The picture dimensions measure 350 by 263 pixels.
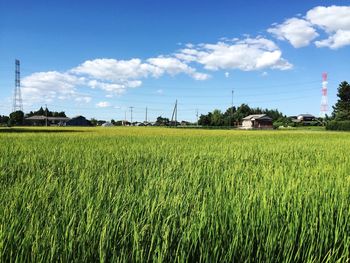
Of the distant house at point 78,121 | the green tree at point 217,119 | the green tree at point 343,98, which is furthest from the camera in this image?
the distant house at point 78,121

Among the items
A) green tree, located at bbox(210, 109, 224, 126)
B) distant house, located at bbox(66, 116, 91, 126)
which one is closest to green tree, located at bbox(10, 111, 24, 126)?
distant house, located at bbox(66, 116, 91, 126)

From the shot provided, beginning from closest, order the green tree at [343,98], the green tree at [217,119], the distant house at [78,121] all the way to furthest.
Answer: the green tree at [343,98] < the green tree at [217,119] < the distant house at [78,121]

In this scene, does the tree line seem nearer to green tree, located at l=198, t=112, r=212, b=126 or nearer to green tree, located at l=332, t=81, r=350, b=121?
green tree, located at l=198, t=112, r=212, b=126

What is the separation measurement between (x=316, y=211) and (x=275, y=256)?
767 millimetres

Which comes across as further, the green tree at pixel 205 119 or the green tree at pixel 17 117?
the green tree at pixel 205 119

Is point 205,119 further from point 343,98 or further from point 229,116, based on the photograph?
point 343,98

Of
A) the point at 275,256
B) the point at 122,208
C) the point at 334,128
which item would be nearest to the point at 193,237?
the point at 275,256

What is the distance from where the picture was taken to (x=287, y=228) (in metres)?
2.23

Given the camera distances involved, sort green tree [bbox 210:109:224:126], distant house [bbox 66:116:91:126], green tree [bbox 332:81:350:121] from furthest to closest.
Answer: distant house [bbox 66:116:91:126]
green tree [bbox 210:109:224:126]
green tree [bbox 332:81:350:121]

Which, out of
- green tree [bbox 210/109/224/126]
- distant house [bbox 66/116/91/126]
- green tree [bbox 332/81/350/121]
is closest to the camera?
green tree [bbox 332/81/350/121]

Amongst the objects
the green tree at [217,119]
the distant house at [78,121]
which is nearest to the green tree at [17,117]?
the distant house at [78,121]

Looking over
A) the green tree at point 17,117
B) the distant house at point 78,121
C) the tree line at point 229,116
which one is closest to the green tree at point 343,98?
the tree line at point 229,116

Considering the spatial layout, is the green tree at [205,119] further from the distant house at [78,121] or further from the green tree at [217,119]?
the distant house at [78,121]

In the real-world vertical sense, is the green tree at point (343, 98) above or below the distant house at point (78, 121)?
above
